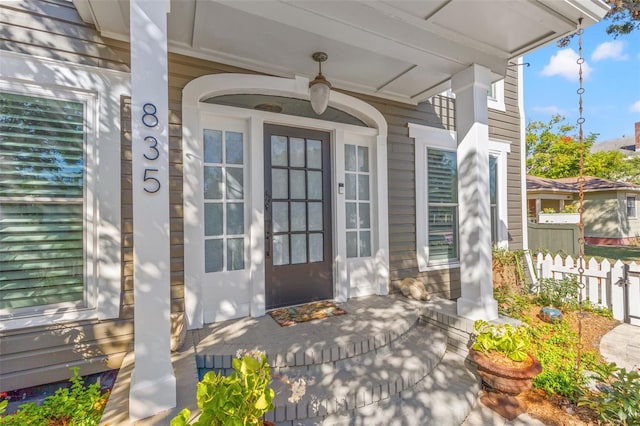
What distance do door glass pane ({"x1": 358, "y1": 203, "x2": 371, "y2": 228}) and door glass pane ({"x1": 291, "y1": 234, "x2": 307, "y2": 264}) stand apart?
85 cm

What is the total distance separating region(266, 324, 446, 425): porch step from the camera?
6.34 ft

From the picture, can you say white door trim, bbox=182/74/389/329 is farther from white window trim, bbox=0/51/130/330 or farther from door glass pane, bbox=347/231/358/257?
white window trim, bbox=0/51/130/330

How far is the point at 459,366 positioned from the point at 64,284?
342cm

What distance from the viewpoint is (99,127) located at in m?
2.48

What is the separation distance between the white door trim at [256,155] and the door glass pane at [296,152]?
0.19 metres

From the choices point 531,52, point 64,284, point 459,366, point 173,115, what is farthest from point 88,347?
point 531,52

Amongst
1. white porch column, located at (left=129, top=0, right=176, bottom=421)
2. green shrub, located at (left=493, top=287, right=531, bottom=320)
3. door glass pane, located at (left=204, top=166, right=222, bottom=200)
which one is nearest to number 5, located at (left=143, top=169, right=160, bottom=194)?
white porch column, located at (left=129, top=0, right=176, bottom=421)

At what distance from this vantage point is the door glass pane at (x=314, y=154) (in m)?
3.56

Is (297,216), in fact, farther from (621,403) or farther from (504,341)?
(621,403)

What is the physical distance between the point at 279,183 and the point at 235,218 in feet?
2.02

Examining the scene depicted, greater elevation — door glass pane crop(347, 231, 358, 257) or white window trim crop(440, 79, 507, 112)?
white window trim crop(440, 79, 507, 112)

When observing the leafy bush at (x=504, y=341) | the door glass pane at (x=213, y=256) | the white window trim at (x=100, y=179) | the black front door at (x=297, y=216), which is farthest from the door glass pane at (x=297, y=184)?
the leafy bush at (x=504, y=341)

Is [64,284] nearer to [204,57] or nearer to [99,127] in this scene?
[99,127]

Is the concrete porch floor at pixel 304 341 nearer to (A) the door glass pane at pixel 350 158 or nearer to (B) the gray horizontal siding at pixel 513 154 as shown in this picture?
(A) the door glass pane at pixel 350 158
